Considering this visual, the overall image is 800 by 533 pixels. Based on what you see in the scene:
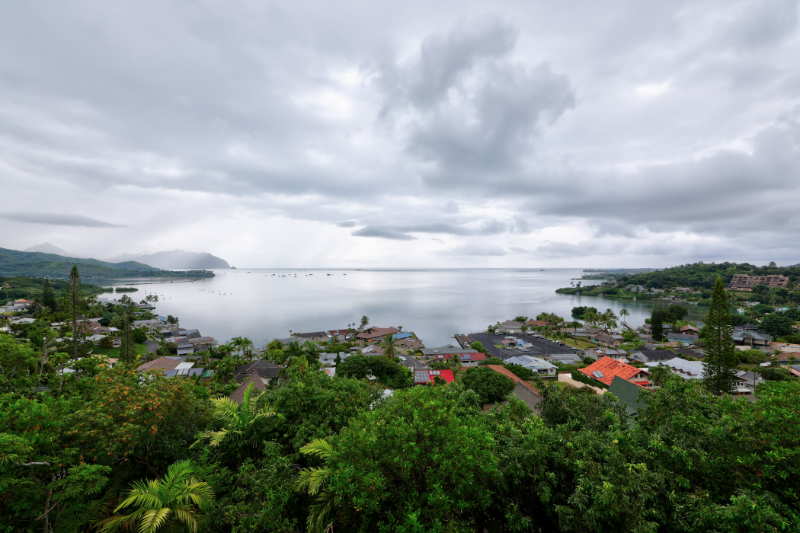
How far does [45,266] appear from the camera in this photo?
168 meters

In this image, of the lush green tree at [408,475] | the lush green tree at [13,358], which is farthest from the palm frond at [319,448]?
the lush green tree at [13,358]

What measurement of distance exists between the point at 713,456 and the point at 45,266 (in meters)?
253

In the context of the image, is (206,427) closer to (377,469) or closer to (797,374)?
(377,469)

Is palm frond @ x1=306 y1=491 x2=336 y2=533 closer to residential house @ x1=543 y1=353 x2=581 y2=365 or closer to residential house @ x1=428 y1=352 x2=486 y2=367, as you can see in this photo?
residential house @ x1=428 y1=352 x2=486 y2=367

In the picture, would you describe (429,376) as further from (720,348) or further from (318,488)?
(318,488)

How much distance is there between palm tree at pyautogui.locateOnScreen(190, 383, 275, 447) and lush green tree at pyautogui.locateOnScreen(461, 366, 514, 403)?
612 inches

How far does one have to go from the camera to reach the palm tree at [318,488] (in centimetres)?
497

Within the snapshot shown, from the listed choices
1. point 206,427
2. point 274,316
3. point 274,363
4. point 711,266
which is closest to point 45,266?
point 274,316

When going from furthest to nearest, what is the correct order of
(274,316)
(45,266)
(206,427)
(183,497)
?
(45,266) < (274,316) < (206,427) < (183,497)

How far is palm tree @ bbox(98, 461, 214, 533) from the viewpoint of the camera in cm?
488

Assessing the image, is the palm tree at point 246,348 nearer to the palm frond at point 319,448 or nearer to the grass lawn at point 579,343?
the palm frond at point 319,448

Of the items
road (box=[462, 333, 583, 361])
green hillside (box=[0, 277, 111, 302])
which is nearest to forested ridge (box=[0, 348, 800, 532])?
road (box=[462, 333, 583, 361])

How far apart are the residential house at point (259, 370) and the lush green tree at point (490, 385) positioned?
16642mm

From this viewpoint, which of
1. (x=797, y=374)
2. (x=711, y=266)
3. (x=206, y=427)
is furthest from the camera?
(x=711, y=266)
